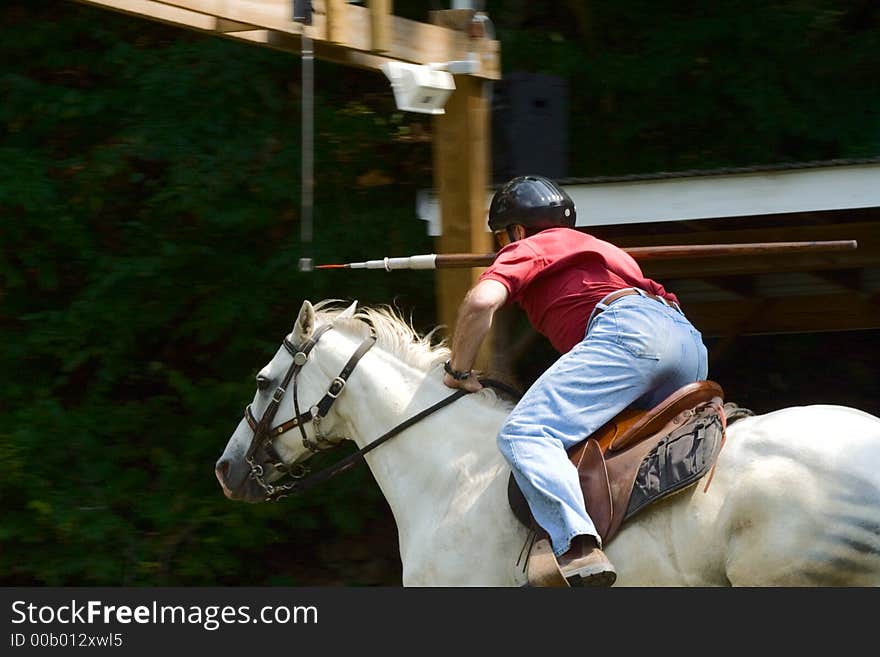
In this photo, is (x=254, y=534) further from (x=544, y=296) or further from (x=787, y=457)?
(x=787, y=457)

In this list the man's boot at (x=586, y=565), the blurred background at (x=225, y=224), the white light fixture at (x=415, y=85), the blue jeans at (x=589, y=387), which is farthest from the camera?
the blurred background at (x=225, y=224)

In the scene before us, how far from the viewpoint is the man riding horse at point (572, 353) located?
4793 mm

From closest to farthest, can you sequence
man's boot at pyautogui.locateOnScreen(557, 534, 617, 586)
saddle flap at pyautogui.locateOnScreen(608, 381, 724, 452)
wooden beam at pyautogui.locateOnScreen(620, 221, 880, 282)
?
man's boot at pyautogui.locateOnScreen(557, 534, 617, 586), saddle flap at pyautogui.locateOnScreen(608, 381, 724, 452), wooden beam at pyautogui.locateOnScreen(620, 221, 880, 282)

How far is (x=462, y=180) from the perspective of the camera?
686 centimetres

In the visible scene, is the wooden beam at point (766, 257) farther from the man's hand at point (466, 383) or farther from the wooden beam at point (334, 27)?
the man's hand at point (466, 383)

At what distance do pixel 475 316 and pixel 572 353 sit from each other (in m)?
0.40

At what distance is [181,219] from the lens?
30.7ft

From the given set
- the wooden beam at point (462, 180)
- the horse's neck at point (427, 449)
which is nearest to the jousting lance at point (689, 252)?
the horse's neck at point (427, 449)

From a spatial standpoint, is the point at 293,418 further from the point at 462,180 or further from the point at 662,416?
the point at 462,180

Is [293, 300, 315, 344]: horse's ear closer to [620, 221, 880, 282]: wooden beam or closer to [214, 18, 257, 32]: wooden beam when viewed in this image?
[214, 18, 257, 32]: wooden beam

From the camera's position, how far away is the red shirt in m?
5.14

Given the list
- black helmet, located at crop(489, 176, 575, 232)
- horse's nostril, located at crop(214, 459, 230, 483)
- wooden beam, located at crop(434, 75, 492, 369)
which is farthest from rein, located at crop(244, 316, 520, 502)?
wooden beam, located at crop(434, 75, 492, 369)

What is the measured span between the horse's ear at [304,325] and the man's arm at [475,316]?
2.38ft

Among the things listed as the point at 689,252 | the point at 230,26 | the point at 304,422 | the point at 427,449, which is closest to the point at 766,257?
the point at 689,252
